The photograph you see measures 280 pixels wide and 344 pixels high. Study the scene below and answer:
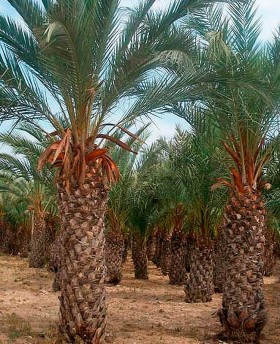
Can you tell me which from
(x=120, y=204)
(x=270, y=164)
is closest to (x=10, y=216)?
(x=120, y=204)

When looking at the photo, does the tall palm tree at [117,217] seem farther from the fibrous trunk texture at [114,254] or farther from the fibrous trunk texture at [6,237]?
the fibrous trunk texture at [6,237]

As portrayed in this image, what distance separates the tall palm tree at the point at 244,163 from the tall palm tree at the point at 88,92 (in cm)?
159

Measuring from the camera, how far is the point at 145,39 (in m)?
7.16

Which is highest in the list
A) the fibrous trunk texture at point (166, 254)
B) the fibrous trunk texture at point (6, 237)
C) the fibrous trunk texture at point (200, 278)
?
the fibrous trunk texture at point (6, 237)

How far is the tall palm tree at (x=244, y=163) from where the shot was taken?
28.3 ft

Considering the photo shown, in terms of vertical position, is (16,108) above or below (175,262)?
above

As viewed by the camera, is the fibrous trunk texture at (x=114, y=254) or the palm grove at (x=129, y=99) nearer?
the palm grove at (x=129, y=99)

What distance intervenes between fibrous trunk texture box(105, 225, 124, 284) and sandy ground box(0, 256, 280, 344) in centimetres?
41

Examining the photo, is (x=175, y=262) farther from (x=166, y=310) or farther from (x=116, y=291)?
(x=166, y=310)

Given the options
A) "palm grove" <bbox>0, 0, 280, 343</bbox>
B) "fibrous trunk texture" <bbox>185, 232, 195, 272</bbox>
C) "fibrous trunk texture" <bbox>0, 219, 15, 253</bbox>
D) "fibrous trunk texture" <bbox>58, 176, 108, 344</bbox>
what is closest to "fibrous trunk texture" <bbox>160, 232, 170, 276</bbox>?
"fibrous trunk texture" <bbox>185, 232, 195, 272</bbox>

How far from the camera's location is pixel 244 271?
28.9 feet

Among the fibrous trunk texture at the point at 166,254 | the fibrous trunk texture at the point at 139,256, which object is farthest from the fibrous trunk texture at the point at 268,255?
the fibrous trunk texture at the point at 139,256

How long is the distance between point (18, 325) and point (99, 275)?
2655 millimetres

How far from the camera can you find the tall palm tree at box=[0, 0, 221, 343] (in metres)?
7.01
